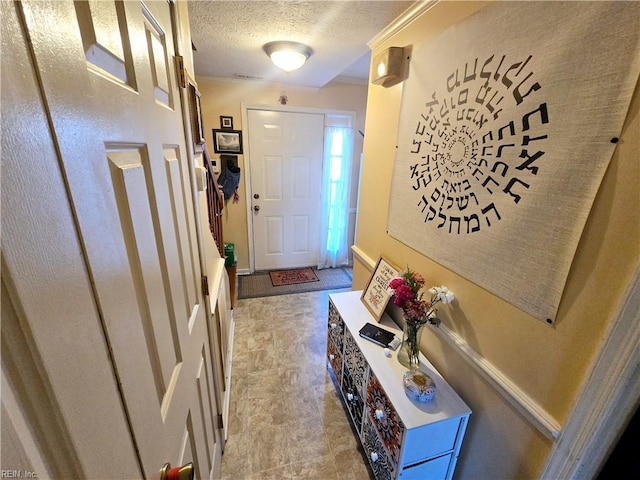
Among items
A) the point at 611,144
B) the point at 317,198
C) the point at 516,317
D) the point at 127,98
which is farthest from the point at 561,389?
the point at 317,198

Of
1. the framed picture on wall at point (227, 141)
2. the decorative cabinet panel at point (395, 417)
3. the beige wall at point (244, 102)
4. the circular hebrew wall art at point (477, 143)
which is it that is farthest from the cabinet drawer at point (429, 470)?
the framed picture on wall at point (227, 141)

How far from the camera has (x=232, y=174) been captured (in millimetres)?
3021

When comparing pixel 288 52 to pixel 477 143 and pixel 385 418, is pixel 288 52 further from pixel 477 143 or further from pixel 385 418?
pixel 385 418

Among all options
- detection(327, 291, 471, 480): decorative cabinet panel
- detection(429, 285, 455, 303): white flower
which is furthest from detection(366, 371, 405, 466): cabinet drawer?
detection(429, 285, 455, 303): white flower

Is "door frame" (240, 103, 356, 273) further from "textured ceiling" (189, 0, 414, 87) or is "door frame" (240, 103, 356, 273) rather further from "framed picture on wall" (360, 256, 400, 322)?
"framed picture on wall" (360, 256, 400, 322)

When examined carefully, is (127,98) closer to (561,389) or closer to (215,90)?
(561,389)

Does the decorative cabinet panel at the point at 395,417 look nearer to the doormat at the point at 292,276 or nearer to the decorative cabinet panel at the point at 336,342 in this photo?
the decorative cabinet panel at the point at 336,342

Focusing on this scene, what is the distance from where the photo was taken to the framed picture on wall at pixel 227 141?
2926 mm

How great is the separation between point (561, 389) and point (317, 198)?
2926 millimetres

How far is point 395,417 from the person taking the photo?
1108mm

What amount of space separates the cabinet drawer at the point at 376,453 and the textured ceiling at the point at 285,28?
Answer: 2023 mm

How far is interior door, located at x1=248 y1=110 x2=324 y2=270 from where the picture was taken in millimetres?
3088

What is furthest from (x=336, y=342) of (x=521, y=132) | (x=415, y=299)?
(x=521, y=132)

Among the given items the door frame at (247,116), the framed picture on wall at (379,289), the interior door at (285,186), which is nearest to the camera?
the framed picture on wall at (379,289)
